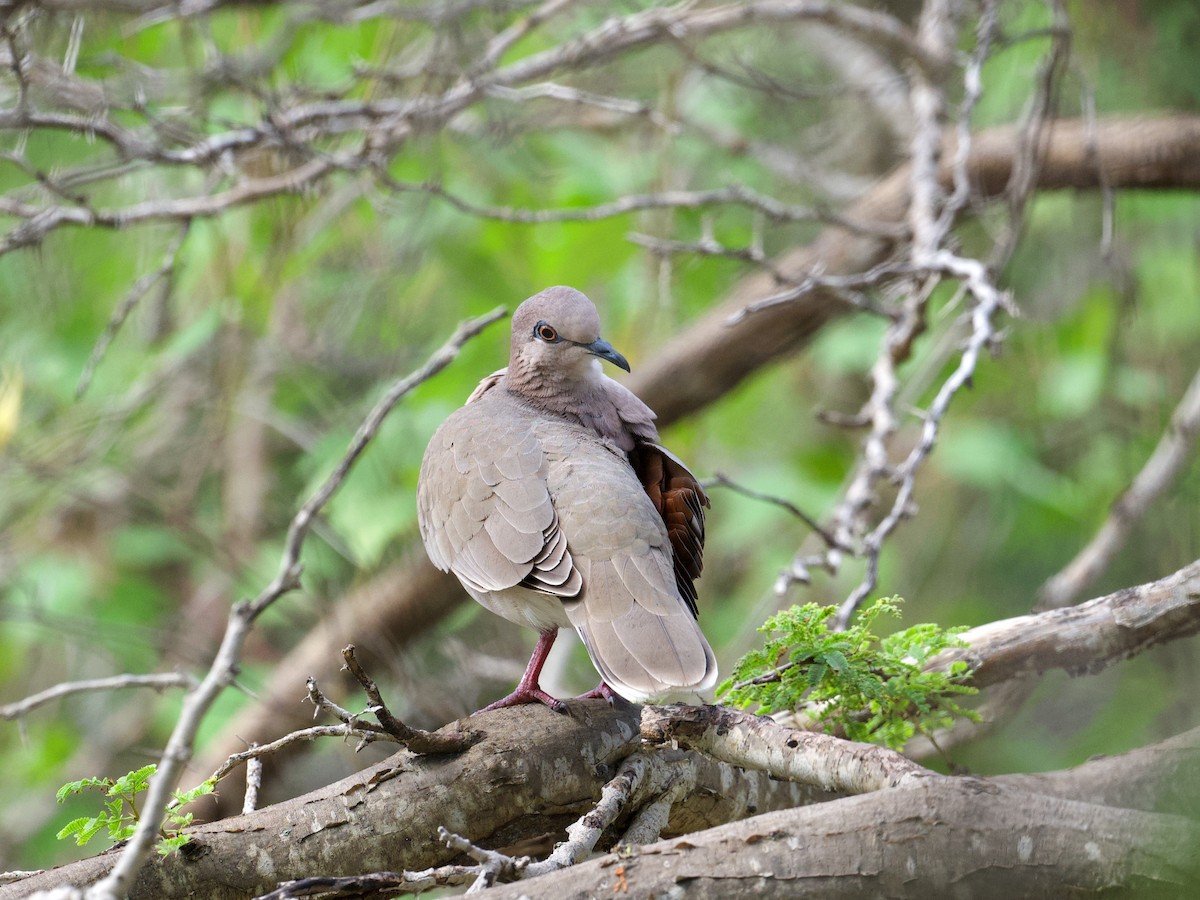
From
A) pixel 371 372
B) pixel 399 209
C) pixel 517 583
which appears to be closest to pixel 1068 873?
pixel 517 583

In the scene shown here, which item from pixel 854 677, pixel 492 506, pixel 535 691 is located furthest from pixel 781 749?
pixel 492 506

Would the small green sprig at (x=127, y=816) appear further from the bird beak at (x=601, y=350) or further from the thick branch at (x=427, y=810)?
the bird beak at (x=601, y=350)

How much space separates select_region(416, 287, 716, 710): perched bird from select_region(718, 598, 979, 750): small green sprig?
0.18 meters

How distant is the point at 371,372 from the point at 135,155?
2.30m

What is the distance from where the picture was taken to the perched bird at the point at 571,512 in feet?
8.20

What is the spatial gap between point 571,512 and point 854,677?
79cm

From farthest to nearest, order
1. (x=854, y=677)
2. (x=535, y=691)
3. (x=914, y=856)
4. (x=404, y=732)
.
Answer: (x=535, y=691) → (x=854, y=677) → (x=404, y=732) → (x=914, y=856)

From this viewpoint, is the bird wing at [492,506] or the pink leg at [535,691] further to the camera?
the bird wing at [492,506]

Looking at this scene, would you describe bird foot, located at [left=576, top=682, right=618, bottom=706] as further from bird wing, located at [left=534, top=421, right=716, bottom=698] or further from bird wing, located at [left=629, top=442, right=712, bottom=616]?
bird wing, located at [left=629, top=442, right=712, bottom=616]

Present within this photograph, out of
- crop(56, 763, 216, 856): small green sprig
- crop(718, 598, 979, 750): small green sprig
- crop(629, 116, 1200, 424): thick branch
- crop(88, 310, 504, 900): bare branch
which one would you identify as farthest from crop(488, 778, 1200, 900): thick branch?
crop(629, 116, 1200, 424): thick branch

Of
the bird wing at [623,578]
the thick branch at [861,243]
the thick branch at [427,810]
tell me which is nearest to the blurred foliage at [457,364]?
the thick branch at [861,243]

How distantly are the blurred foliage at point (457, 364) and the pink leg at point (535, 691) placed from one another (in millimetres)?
1738

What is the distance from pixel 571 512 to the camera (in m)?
2.79

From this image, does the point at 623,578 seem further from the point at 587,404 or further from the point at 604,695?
the point at 587,404
